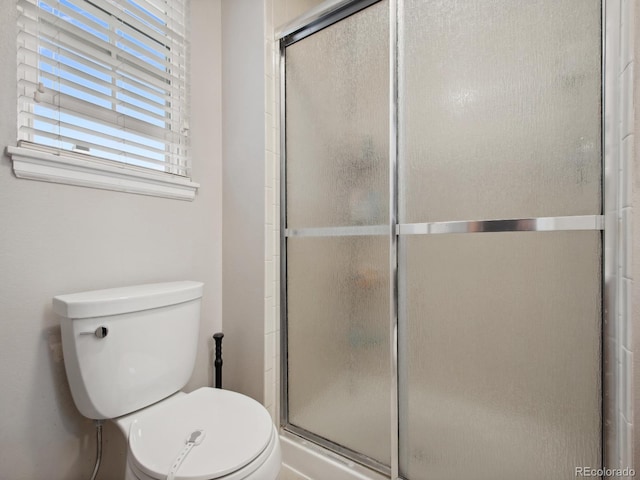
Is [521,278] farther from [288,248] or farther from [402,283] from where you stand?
[288,248]

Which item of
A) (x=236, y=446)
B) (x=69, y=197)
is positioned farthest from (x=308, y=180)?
(x=236, y=446)

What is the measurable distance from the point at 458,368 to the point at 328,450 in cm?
66

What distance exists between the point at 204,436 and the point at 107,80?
122 cm

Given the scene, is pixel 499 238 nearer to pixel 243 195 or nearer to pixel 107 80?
pixel 243 195

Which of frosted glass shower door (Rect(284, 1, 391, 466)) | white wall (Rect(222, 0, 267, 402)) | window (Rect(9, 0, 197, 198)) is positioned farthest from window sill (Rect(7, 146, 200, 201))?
frosted glass shower door (Rect(284, 1, 391, 466))

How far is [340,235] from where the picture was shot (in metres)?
1.24

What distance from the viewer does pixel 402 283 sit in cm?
109

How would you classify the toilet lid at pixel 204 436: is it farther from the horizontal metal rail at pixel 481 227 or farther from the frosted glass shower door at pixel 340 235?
the horizontal metal rail at pixel 481 227

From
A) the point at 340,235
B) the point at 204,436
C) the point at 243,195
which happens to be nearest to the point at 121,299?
the point at 204,436

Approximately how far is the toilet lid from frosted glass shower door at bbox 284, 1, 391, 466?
41 centimetres

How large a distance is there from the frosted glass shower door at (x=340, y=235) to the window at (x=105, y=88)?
0.49 meters

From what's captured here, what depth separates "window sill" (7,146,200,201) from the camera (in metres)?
0.90

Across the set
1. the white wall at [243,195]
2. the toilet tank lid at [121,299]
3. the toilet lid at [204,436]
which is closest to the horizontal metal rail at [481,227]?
the white wall at [243,195]

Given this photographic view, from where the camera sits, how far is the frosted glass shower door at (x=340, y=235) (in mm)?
1136
